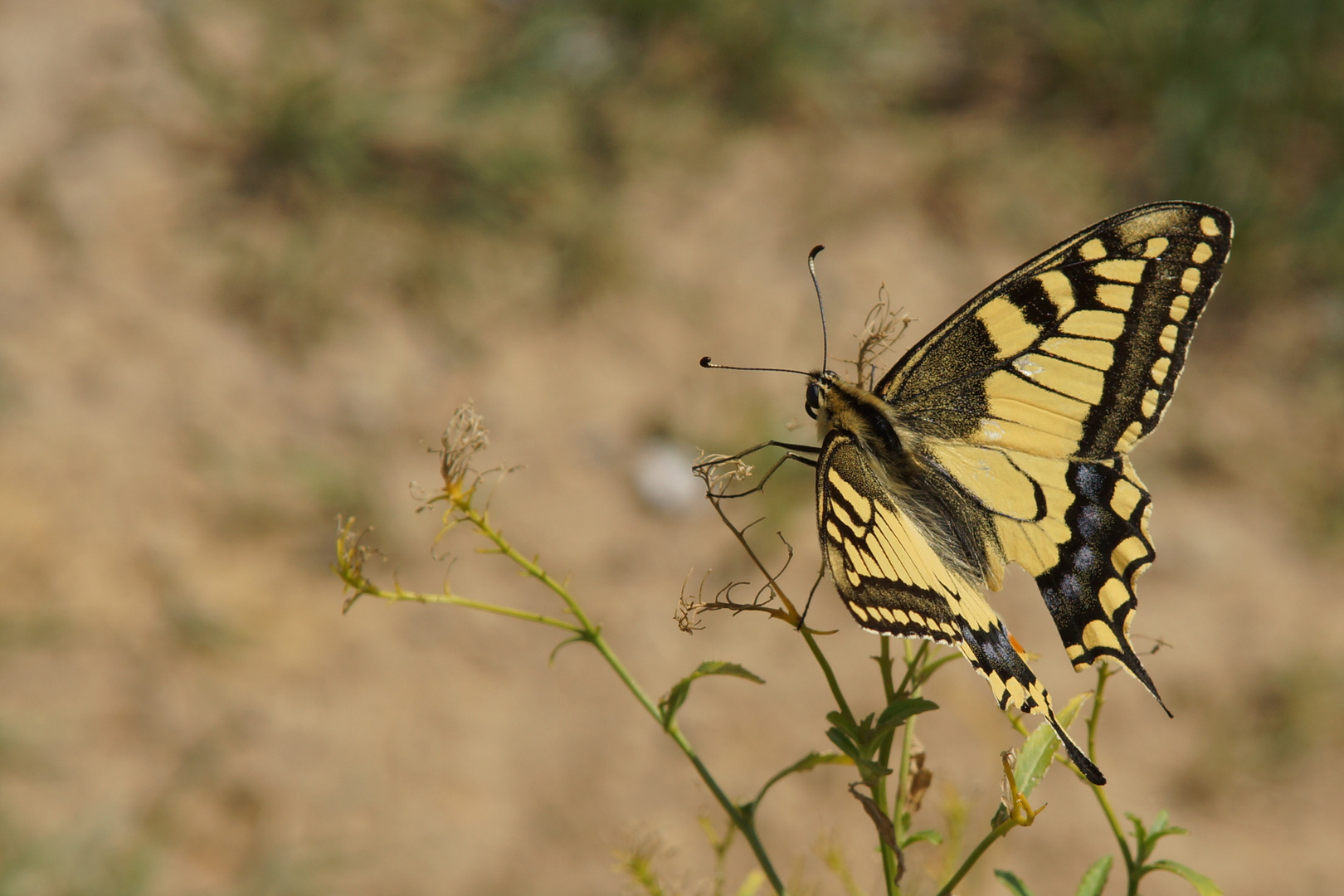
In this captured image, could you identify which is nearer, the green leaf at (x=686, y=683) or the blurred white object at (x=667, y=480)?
the green leaf at (x=686, y=683)

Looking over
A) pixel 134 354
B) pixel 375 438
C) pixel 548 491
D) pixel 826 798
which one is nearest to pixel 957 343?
pixel 826 798

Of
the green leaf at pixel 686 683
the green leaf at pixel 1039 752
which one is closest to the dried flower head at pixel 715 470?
the green leaf at pixel 686 683

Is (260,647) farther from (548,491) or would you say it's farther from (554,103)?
(554,103)

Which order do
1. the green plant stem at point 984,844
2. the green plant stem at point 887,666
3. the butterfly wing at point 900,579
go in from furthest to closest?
the butterfly wing at point 900,579
the green plant stem at point 887,666
the green plant stem at point 984,844

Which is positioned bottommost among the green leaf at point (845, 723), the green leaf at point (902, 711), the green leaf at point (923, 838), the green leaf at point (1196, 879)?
the green leaf at point (1196, 879)

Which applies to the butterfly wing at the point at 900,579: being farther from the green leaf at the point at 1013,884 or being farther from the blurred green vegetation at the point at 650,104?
the blurred green vegetation at the point at 650,104

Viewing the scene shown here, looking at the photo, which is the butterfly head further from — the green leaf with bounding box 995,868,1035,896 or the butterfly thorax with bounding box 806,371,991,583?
the green leaf with bounding box 995,868,1035,896

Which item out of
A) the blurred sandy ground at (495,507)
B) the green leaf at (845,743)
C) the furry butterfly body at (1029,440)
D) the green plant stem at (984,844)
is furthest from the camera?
the blurred sandy ground at (495,507)
